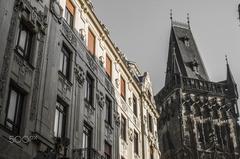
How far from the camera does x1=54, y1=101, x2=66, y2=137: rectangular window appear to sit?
18153 millimetres

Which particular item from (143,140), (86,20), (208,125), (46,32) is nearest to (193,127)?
(208,125)

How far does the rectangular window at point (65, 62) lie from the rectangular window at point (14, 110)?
13.8 ft

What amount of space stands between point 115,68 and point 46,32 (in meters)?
10.2

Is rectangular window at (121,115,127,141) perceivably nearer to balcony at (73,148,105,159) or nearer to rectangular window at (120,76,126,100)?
rectangular window at (120,76,126,100)

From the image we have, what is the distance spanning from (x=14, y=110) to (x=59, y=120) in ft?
11.7

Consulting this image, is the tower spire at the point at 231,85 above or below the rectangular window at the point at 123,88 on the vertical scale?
above

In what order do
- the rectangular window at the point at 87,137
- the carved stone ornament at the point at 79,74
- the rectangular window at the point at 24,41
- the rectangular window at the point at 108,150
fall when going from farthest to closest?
the rectangular window at the point at 108,150, the carved stone ornament at the point at 79,74, the rectangular window at the point at 87,137, the rectangular window at the point at 24,41

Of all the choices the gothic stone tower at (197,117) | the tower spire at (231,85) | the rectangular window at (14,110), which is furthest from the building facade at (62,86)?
the tower spire at (231,85)

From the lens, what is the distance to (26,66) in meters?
16.4

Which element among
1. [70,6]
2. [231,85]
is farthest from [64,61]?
[231,85]

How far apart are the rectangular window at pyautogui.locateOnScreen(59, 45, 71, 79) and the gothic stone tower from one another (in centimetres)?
5350

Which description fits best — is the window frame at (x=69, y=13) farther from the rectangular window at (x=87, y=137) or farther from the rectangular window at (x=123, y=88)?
the rectangular window at (x=123, y=88)

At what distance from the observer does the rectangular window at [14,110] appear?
14.8 m

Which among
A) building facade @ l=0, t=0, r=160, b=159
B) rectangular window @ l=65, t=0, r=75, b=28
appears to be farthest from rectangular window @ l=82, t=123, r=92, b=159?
rectangular window @ l=65, t=0, r=75, b=28
